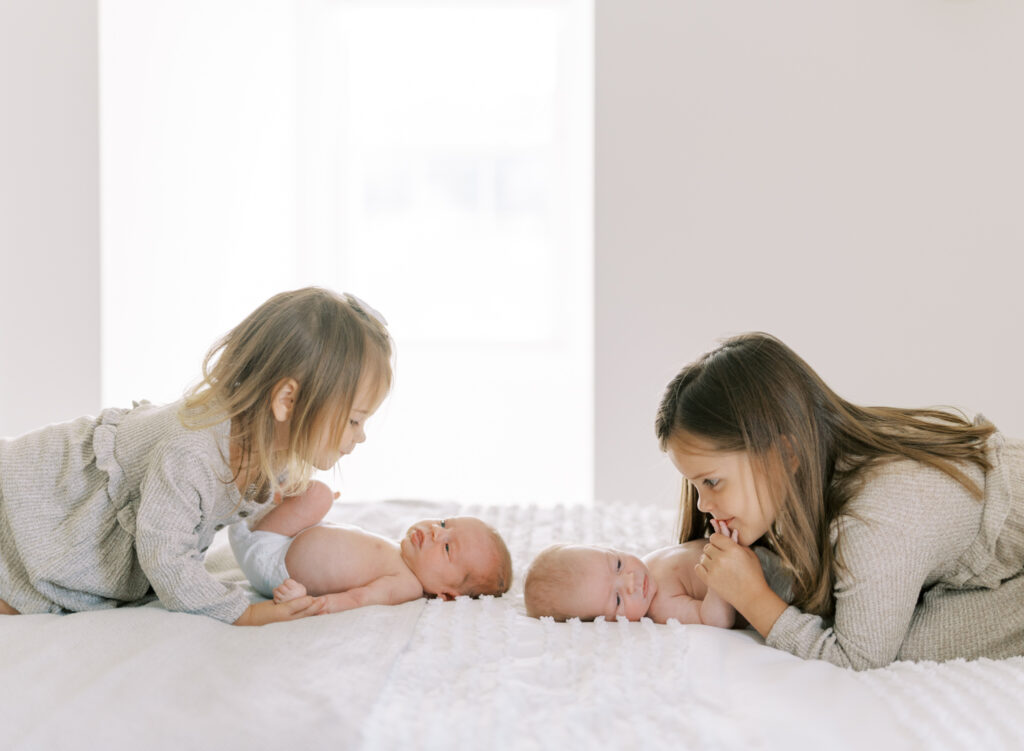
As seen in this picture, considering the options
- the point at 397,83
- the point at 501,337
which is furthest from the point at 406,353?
the point at 397,83

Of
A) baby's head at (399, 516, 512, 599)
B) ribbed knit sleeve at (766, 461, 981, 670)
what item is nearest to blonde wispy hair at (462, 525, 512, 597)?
baby's head at (399, 516, 512, 599)

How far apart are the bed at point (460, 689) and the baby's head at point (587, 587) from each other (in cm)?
9

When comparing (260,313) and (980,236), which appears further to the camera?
(980,236)

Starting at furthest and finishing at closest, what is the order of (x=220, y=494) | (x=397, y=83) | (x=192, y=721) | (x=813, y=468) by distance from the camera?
(x=397, y=83) → (x=220, y=494) → (x=813, y=468) → (x=192, y=721)

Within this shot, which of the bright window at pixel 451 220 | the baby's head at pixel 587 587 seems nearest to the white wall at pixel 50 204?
the bright window at pixel 451 220

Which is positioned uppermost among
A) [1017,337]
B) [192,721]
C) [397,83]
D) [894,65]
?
[397,83]

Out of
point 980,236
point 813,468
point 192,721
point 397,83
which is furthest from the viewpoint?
point 397,83

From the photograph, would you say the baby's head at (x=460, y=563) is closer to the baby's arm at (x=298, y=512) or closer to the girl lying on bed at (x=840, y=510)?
the baby's arm at (x=298, y=512)

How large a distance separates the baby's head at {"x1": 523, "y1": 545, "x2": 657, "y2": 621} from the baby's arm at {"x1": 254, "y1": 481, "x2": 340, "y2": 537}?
40 centimetres

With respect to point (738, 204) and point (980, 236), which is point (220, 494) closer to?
point (738, 204)

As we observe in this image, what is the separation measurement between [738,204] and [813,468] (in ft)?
5.41

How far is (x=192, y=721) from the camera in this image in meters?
0.85

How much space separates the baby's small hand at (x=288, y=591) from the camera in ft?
4.12

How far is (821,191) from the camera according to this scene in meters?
2.62
